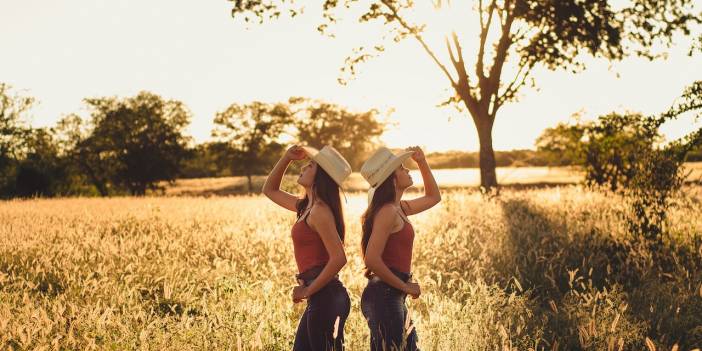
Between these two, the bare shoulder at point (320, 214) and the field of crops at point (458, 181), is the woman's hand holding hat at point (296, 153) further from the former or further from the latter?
the field of crops at point (458, 181)

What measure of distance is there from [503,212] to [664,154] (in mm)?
4125

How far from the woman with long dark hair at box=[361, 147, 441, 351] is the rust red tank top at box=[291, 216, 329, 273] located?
285 mm

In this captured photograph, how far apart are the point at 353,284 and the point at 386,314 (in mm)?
2457

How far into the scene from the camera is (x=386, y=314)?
3.65 meters

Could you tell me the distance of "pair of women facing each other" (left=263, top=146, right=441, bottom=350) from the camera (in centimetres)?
364

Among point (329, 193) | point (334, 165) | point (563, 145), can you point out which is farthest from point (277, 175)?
point (563, 145)

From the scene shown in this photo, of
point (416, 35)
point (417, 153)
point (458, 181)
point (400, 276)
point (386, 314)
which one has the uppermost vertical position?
point (416, 35)

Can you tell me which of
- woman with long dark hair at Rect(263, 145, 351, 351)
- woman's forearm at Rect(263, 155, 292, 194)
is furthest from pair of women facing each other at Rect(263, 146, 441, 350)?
woman's forearm at Rect(263, 155, 292, 194)

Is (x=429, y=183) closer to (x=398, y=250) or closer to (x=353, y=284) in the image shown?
(x=398, y=250)

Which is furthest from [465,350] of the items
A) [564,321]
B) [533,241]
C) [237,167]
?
[237,167]

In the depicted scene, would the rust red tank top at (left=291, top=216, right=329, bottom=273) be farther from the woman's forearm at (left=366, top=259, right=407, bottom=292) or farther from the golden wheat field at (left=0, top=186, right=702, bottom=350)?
the golden wheat field at (left=0, top=186, right=702, bottom=350)

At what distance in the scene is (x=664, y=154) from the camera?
855 cm

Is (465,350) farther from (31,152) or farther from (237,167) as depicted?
(237,167)

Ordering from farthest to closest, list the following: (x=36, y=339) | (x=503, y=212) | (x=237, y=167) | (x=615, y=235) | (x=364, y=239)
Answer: (x=237, y=167) < (x=503, y=212) < (x=615, y=235) < (x=36, y=339) < (x=364, y=239)
